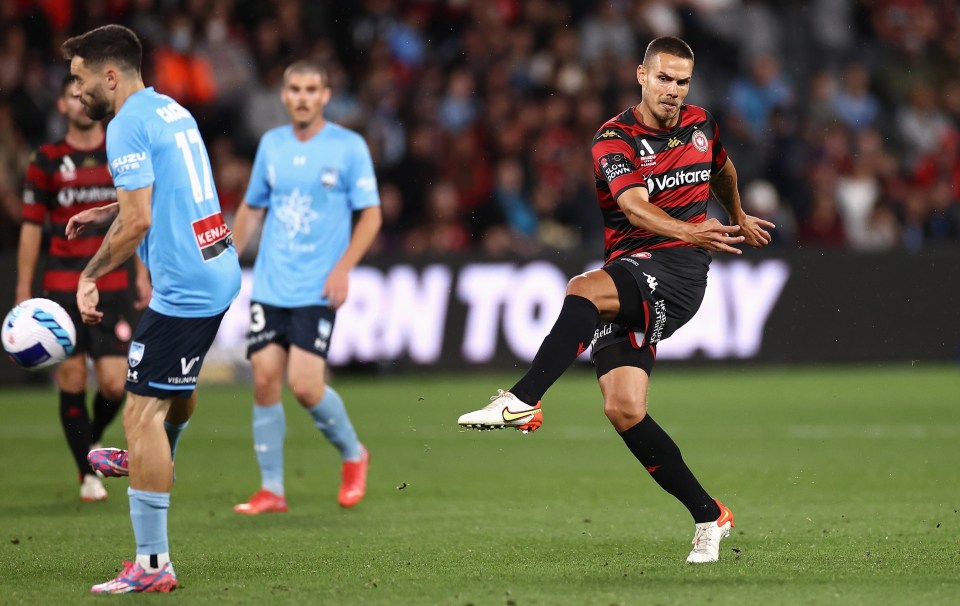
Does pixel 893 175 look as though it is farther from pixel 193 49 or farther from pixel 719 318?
pixel 193 49

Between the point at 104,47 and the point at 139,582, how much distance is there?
2297 mm

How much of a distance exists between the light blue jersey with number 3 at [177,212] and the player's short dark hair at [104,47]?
0.57 ft

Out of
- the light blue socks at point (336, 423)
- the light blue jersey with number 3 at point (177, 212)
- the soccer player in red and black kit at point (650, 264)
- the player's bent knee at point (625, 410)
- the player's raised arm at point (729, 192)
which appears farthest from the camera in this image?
the light blue socks at point (336, 423)

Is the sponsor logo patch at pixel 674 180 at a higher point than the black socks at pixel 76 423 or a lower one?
higher

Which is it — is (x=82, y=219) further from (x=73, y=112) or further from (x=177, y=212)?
(x=73, y=112)

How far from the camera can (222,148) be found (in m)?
17.5

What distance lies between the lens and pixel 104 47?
622cm

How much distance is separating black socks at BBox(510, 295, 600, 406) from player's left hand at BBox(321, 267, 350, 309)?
2.44 m

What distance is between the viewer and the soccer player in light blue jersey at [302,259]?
877 centimetres

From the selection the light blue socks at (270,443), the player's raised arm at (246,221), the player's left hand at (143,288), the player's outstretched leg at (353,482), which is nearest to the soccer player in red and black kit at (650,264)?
the player's outstretched leg at (353,482)

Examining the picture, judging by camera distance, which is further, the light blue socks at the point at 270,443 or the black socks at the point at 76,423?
the black socks at the point at 76,423

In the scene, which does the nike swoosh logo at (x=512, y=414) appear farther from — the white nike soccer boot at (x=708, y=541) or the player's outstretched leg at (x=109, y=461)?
the player's outstretched leg at (x=109, y=461)

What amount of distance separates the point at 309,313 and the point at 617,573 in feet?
10.1

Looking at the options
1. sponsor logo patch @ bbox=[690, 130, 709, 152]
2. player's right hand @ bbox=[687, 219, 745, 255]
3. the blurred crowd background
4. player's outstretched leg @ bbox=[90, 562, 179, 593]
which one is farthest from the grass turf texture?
the blurred crowd background
